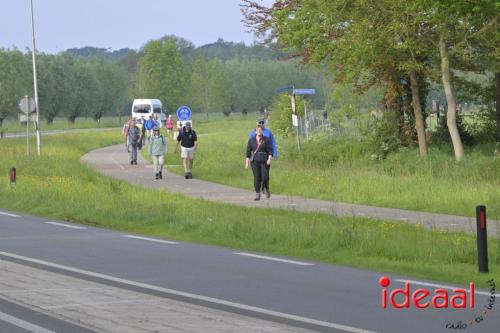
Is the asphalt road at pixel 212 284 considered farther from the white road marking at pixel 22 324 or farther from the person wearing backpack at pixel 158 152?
the person wearing backpack at pixel 158 152

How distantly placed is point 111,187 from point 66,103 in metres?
105

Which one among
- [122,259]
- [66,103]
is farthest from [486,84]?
[66,103]

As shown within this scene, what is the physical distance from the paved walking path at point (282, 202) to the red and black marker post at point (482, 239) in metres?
3.52

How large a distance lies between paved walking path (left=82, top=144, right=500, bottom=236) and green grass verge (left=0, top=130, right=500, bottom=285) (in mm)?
959

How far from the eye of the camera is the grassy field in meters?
22.8

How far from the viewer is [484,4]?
23469mm

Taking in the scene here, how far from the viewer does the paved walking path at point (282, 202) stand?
19292 millimetres

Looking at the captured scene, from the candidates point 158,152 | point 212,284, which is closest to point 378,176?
point 158,152

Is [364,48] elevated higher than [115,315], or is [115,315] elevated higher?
[364,48]

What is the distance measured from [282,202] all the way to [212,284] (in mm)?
12064

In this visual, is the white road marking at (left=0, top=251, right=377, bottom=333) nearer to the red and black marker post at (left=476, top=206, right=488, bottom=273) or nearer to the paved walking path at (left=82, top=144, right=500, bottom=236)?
the red and black marker post at (left=476, top=206, right=488, bottom=273)

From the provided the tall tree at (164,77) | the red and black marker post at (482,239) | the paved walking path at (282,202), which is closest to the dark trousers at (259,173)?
the paved walking path at (282,202)

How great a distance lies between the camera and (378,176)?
91.9 feet

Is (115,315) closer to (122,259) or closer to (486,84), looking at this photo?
(122,259)
